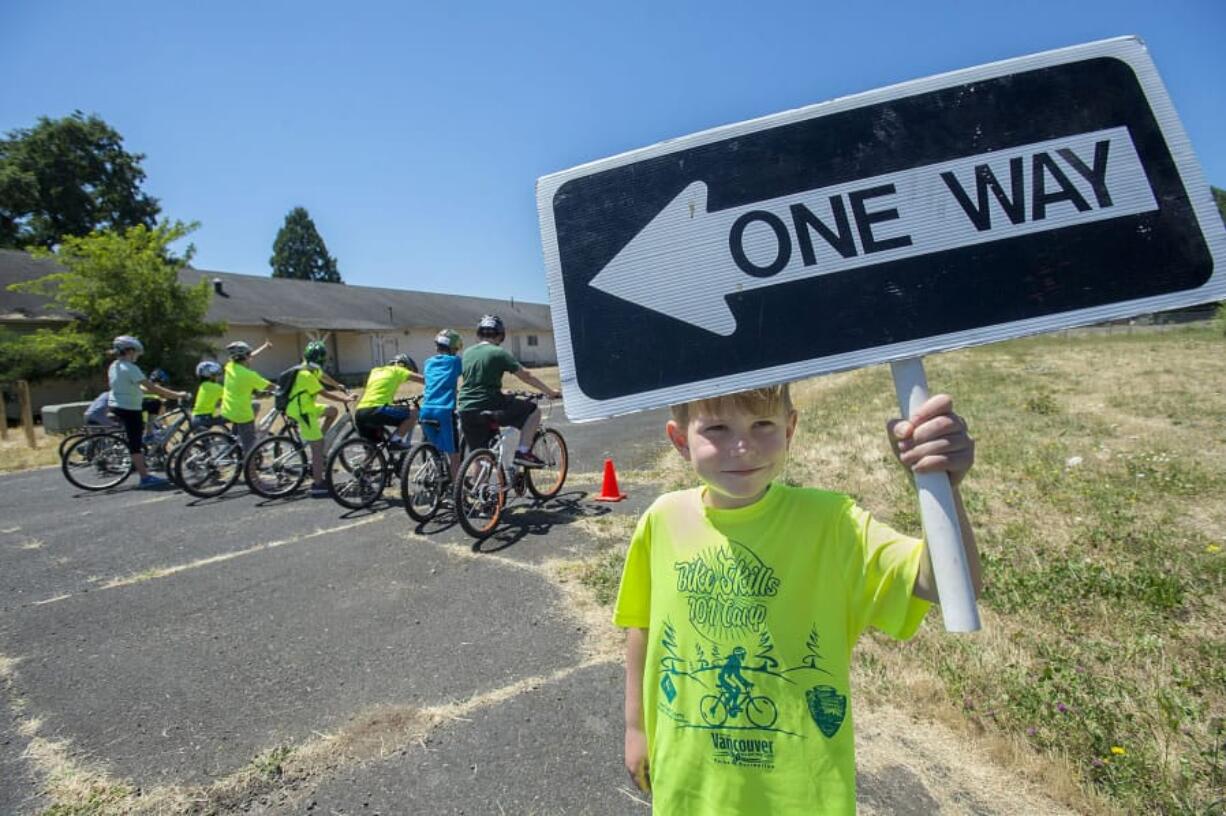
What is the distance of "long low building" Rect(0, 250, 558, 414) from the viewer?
74.4 feet

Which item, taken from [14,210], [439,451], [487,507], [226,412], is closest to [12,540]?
[226,412]

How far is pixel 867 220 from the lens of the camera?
1176mm

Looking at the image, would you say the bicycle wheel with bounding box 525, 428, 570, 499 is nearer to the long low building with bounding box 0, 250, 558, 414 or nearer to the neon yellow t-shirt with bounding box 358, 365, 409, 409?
the neon yellow t-shirt with bounding box 358, 365, 409, 409

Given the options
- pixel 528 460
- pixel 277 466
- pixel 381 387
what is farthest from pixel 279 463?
pixel 528 460

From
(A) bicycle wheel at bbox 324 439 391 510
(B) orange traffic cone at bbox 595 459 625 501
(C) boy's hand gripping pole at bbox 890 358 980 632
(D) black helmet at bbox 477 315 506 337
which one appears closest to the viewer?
(C) boy's hand gripping pole at bbox 890 358 980 632

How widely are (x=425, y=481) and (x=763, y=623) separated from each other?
18.4ft

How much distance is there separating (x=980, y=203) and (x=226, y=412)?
9.70 metres

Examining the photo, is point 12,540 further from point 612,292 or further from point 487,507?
point 612,292

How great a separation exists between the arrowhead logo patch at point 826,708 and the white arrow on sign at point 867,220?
0.85 metres

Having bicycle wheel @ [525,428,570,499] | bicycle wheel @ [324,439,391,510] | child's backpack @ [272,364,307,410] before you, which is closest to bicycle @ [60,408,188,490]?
child's backpack @ [272,364,307,410]

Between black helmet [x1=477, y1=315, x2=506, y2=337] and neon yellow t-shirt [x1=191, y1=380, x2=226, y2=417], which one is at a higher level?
black helmet [x1=477, y1=315, x2=506, y2=337]

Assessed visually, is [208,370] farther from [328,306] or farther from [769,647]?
[328,306]

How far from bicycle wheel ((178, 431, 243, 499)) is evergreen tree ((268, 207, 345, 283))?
7639cm

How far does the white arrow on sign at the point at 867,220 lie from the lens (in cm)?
113
